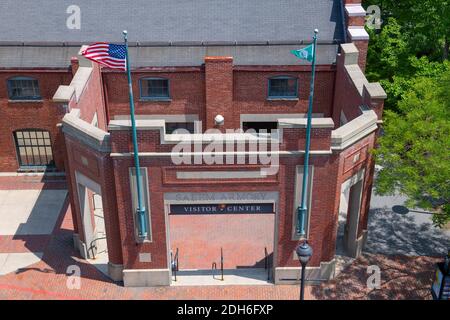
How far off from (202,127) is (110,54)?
10.6 m

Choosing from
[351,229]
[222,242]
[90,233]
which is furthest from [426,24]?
[90,233]

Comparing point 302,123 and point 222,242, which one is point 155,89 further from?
point 302,123

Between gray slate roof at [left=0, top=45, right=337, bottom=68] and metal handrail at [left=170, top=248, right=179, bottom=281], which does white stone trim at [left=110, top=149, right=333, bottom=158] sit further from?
gray slate roof at [left=0, top=45, right=337, bottom=68]

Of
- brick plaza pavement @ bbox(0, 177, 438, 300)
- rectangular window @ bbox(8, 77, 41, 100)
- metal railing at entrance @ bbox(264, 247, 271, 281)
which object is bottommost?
brick plaza pavement @ bbox(0, 177, 438, 300)

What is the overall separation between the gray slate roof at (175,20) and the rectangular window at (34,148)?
509cm

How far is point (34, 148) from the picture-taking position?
30.8m

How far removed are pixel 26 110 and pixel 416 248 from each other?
2082 cm

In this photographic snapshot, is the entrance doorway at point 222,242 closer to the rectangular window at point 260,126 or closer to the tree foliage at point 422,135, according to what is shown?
the tree foliage at point 422,135

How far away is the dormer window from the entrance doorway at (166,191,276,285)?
6.28 metres

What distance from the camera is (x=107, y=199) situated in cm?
2097

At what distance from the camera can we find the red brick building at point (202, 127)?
779 inches

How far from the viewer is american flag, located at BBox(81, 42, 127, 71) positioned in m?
18.4

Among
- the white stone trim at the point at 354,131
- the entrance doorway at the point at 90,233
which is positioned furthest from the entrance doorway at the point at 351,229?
the entrance doorway at the point at 90,233

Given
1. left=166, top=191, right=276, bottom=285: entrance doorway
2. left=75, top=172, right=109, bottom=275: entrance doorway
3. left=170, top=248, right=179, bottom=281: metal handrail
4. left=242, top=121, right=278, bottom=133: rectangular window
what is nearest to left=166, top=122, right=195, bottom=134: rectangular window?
left=242, top=121, right=278, bottom=133: rectangular window
